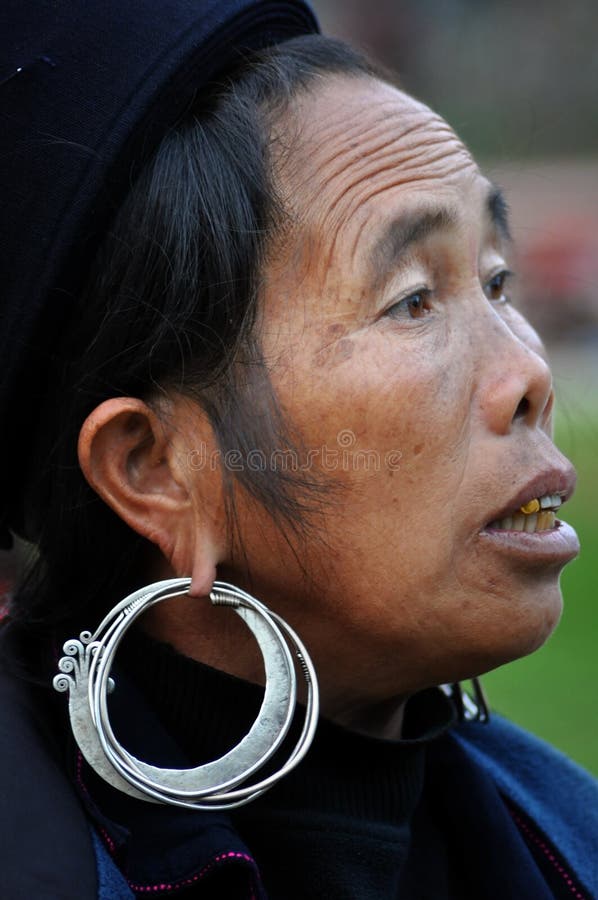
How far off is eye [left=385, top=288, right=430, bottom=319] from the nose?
0.44 feet

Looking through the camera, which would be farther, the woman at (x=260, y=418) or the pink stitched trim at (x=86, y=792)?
the woman at (x=260, y=418)

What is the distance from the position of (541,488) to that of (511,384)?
7.2 inches

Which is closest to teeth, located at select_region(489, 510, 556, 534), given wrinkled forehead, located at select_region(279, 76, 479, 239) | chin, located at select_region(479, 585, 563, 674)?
chin, located at select_region(479, 585, 563, 674)

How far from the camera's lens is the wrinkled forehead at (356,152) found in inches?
76.5

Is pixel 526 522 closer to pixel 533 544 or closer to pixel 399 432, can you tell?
pixel 533 544

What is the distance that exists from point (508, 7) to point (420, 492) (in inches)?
931

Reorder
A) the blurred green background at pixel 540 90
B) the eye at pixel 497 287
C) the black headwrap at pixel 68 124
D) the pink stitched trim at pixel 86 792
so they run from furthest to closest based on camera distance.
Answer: the blurred green background at pixel 540 90, the eye at pixel 497 287, the black headwrap at pixel 68 124, the pink stitched trim at pixel 86 792

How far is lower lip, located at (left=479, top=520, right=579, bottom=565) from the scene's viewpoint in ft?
6.23

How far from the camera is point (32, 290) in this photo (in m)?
1.87

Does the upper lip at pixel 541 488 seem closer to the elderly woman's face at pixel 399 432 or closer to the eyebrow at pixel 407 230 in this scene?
the elderly woman's face at pixel 399 432

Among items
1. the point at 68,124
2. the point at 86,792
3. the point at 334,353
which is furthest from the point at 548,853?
the point at 68,124

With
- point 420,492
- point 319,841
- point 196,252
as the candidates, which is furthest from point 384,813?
point 196,252

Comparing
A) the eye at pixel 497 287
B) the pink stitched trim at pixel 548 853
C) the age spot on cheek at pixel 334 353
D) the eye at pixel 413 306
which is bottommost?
the pink stitched trim at pixel 548 853

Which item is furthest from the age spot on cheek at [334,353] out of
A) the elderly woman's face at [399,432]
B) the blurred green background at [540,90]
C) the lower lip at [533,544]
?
the blurred green background at [540,90]
